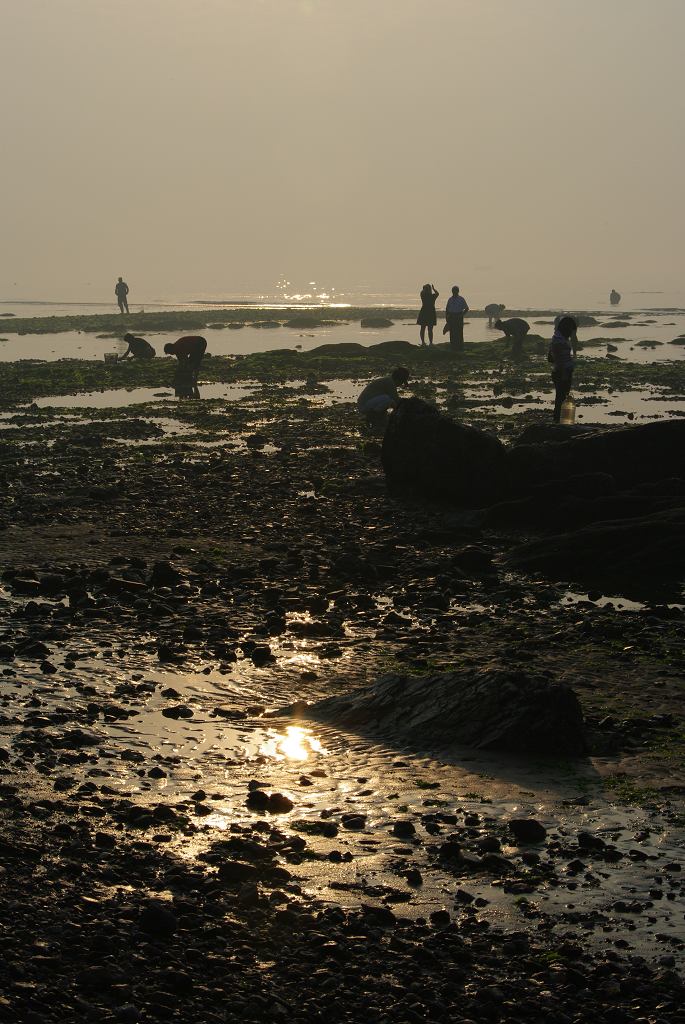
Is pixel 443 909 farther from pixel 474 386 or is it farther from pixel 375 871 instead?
pixel 474 386

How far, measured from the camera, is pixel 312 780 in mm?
10836

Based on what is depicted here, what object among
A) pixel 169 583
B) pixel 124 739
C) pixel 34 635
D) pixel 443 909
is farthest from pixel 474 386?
pixel 443 909

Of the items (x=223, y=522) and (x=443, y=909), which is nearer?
(x=443, y=909)

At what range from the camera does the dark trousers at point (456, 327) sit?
169 feet

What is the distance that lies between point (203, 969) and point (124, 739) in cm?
398

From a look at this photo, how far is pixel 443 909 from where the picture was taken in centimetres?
867

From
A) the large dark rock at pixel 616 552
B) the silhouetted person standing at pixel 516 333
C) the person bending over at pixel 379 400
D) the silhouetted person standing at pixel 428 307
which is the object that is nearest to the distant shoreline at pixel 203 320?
the silhouetted person standing at pixel 428 307

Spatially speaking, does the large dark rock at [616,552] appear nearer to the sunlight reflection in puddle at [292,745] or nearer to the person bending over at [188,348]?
the sunlight reflection in puddle at [292,745]

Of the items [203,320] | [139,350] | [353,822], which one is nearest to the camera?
[353,822]

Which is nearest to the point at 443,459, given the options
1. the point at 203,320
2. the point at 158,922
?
the point at 158,922

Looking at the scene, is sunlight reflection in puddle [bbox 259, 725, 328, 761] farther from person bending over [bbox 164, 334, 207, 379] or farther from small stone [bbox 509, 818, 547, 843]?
person bending over [bbox 164, 334, 207, 379]

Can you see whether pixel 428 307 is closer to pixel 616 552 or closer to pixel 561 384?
pixel 561 384

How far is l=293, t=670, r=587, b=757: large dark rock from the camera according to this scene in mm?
11414

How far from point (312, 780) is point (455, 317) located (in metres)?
42.3
